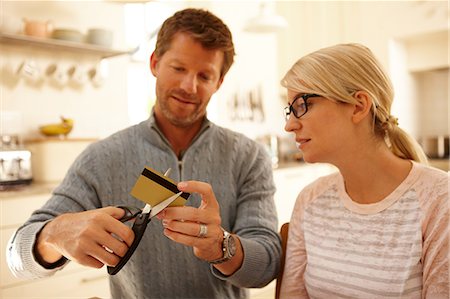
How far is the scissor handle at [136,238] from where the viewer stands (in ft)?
3.05

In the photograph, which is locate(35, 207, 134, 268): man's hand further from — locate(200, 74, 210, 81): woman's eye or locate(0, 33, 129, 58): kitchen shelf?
locate(0, 33, 129, 58): kitchen shelf

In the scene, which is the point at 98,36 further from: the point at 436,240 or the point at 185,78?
the point at 436,240

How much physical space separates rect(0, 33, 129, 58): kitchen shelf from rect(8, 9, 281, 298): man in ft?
5.81

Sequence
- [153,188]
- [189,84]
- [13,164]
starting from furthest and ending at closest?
1. [13,164]
2. [189,84]
3. [153,188]

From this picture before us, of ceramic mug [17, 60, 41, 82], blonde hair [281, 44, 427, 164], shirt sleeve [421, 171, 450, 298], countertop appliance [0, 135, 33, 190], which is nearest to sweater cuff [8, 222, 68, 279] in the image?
blonde hair [281, 44, 427, 164]

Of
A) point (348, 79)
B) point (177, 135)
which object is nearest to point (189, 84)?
point (177, 135)

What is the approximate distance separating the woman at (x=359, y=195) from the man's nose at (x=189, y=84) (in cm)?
27

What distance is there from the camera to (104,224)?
92 centimetres

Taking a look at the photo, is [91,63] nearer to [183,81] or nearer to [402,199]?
[183,81]

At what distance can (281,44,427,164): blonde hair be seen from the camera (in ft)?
3.82

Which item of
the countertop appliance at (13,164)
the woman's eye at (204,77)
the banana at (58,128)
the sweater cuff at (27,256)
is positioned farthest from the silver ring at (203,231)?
the banana at (58,128)

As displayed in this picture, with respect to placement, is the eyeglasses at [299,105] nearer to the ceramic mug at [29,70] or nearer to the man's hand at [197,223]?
the man's hand at [197,223]

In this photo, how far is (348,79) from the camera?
1170mm

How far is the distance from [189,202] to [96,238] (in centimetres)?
50
